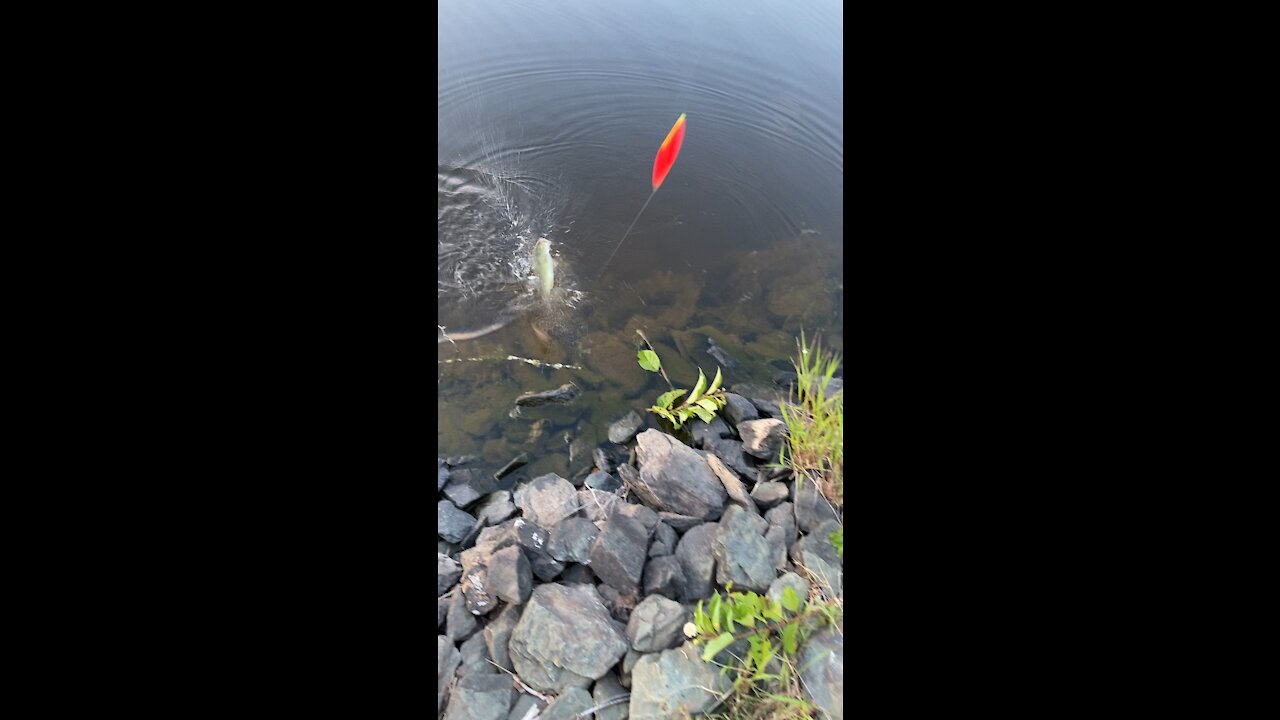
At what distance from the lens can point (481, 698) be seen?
101 centimetres

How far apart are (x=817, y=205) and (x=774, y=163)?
10 cm

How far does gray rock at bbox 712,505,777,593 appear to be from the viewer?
1.08m

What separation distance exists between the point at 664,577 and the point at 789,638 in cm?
18

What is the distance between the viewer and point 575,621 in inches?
41.3

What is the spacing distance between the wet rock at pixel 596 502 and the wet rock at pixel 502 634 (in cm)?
16

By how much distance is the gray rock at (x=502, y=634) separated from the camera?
1035 mm

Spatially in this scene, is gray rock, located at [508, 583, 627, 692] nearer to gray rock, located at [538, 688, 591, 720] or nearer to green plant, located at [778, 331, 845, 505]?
gray rock, located at [538, 688, 591, 720]

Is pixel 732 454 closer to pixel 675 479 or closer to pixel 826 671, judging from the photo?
pixel 675 479

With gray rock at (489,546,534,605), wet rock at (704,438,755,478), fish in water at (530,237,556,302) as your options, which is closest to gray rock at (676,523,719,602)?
wet rock at (704,438,755,478)

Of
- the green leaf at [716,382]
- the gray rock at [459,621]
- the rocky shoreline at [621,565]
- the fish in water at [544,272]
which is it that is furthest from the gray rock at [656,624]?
the fish in water at [544,272]

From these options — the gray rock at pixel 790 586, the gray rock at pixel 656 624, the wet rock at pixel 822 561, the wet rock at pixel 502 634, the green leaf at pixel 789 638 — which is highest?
the wet rock at pixel 822 561

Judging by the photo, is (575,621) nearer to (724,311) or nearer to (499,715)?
(499,715)

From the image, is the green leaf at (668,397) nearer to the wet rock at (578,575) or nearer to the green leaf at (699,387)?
the green leaf at (699,387)
